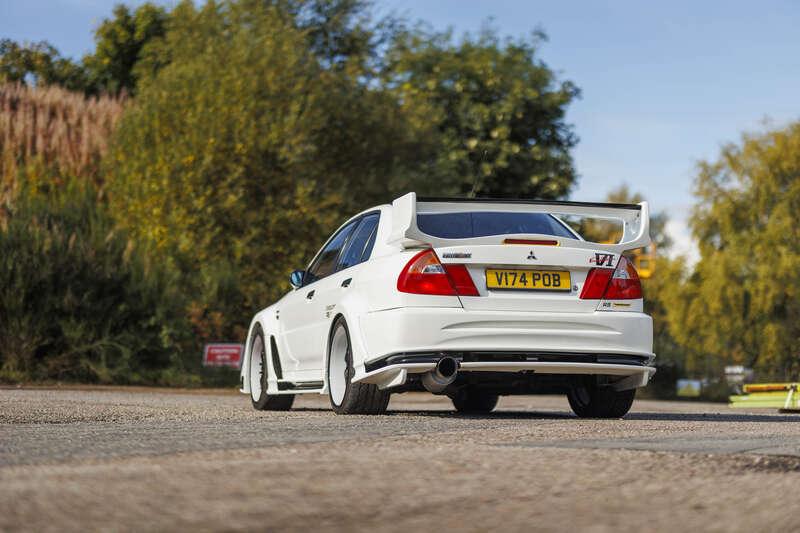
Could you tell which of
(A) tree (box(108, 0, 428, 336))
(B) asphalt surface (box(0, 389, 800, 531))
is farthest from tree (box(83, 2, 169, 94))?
(B) asphalt surface (box(0, 389, 800, 531))

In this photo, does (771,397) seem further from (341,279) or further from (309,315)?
(341,279)

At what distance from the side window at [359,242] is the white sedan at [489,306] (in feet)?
0.12

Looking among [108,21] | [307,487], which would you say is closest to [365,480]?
[307,487]

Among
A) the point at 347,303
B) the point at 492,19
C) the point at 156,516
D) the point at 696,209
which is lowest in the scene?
the point at 156,516

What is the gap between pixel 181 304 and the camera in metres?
21.3

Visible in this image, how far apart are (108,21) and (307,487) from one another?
38536 mm

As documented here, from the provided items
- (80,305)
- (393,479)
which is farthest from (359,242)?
(80,305)

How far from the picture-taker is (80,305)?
20156mm

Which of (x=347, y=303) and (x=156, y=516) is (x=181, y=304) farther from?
(x=156, y=516)

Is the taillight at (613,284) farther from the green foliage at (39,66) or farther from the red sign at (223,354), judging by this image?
the green foliage at (39,66)

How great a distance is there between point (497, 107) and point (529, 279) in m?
24.4

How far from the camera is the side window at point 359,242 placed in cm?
1043

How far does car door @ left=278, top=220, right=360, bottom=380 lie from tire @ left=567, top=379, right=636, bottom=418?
84.7 inches

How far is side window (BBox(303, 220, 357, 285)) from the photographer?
36.9ft
